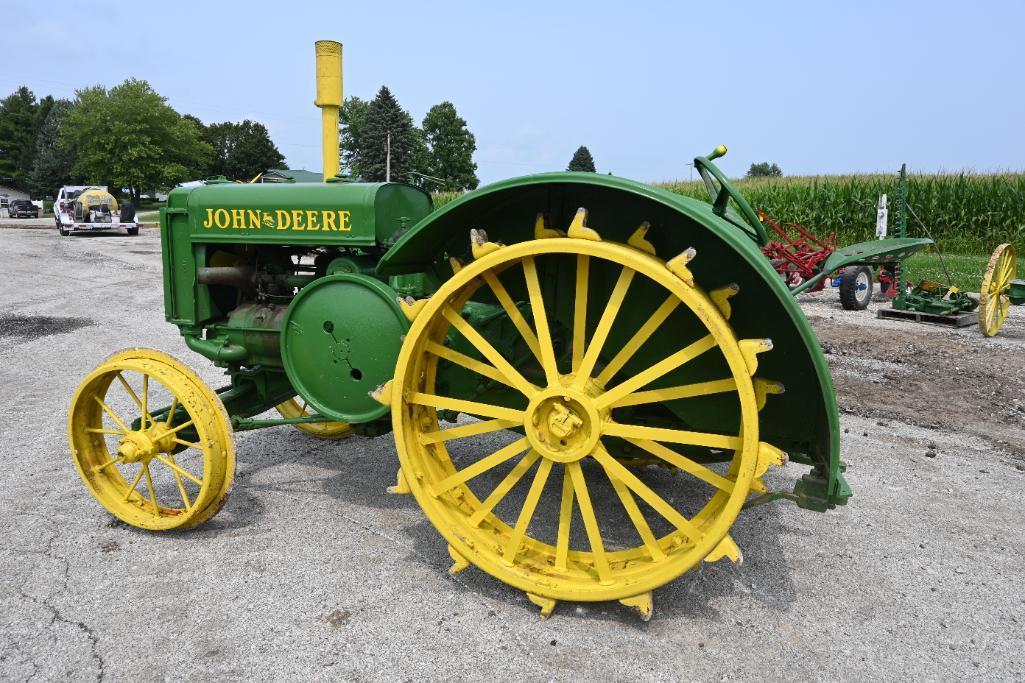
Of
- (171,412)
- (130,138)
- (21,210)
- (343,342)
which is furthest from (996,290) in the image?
(130,138)

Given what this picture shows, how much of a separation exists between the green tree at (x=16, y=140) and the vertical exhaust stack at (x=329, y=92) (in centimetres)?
7997

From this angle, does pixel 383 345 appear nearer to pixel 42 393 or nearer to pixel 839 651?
pixel 839 651

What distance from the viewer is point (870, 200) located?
16406 mm

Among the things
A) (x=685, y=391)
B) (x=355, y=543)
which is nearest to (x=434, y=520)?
(x=355, y=543)

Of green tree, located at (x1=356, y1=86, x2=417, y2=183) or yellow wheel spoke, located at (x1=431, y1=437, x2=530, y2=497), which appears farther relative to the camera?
green tree, located at (x1=356, y1=86, x2=417, y2=183)

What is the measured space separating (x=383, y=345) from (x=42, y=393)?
13.3 ft

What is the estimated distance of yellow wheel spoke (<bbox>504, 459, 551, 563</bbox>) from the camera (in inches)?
101

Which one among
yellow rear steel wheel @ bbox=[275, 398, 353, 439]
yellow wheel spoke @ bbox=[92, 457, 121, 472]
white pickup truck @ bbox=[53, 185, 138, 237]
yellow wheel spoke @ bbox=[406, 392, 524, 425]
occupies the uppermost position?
white pickup truck @ bbox=[53, 185, 138, 237]

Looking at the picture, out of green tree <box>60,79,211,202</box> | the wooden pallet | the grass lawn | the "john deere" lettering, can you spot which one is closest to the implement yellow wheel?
the "john deere" lettering

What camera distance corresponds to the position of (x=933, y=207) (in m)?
15.9

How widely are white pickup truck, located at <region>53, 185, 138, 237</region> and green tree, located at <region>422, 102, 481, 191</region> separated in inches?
1833

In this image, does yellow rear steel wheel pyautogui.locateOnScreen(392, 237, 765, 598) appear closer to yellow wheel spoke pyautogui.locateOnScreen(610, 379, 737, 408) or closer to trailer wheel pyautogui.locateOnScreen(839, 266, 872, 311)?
yellow wheel spoke pyautogui.locateOnScreen(610, 379, 737, 408)

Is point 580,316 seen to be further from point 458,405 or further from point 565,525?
point 565,525

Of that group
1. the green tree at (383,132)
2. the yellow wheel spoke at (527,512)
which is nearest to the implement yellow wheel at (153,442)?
the yellow wheel spoke at (527,512)
